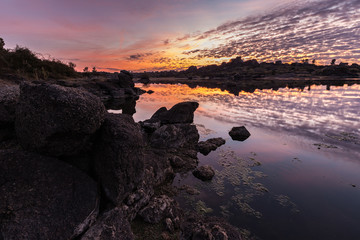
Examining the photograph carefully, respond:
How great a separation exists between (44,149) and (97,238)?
287 cm

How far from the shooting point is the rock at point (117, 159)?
5.89 meters

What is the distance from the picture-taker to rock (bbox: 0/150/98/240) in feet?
13.4

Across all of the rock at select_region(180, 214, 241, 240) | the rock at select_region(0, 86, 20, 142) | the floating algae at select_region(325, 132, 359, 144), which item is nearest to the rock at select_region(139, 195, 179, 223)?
the rock at select_region(180, 214, 241, 240)

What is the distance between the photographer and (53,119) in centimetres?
491

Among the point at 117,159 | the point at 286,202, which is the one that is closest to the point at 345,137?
the point at 286,202

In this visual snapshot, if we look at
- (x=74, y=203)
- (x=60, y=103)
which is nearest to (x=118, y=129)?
(x=60, y=103)

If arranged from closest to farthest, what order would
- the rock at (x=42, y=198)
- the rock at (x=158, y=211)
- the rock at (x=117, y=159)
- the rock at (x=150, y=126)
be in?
the rock at (x=42, y=198) → the rock at (x=117, y=159) → the rock at (x=158, y=211) → the rock at (x=150, y=126)

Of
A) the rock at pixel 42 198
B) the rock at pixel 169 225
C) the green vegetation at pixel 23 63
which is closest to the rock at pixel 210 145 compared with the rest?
the rock at pixel 169 225

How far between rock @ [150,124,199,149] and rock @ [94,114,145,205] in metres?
7.26

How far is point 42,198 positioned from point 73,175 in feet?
3.02

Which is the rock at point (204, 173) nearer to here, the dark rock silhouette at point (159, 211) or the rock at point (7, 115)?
the dark rock silhouette at point (159, 211)

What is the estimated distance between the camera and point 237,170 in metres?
11.1

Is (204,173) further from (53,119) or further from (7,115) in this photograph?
(7,115)

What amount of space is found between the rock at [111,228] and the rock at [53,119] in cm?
225
